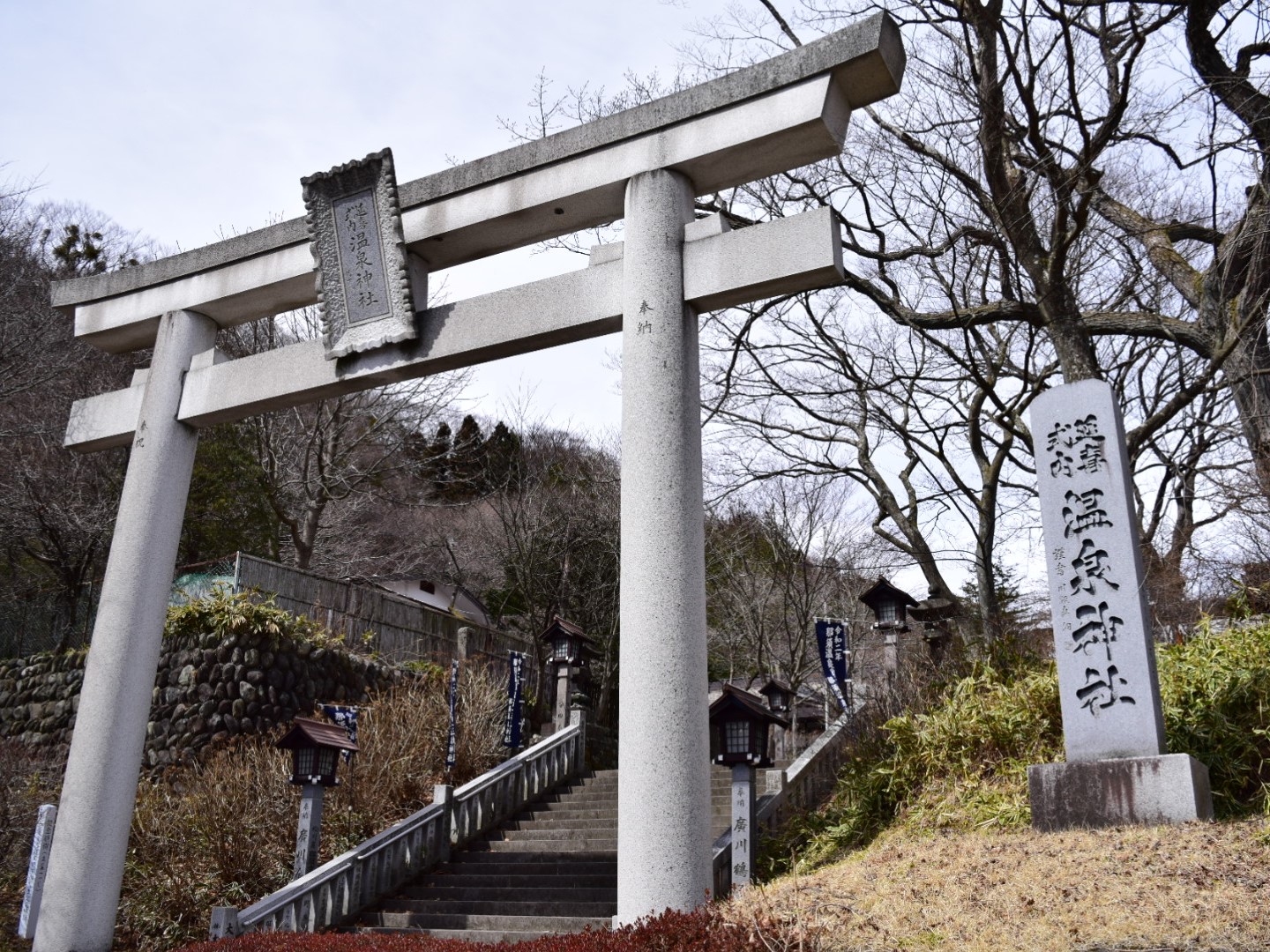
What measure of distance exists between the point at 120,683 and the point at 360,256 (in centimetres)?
390

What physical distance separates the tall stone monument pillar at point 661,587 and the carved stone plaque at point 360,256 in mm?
2020

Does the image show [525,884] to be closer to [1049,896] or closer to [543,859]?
[543,859]

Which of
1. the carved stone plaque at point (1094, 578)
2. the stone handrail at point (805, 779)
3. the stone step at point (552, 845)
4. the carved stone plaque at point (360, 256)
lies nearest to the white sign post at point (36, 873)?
the carved stone plaque at point (360, 256)

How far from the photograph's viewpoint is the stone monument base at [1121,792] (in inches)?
265

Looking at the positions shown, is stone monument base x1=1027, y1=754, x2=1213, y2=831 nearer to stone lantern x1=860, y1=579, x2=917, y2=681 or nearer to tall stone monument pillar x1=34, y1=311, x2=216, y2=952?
stone lantern x1=860, y1=579, x2=917, y2=681

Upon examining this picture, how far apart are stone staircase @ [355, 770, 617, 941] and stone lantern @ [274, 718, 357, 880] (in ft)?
2.77

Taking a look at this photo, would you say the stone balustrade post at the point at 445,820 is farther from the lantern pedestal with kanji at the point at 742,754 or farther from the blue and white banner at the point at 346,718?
the lantern pedestal with kanji at the point at 742,754

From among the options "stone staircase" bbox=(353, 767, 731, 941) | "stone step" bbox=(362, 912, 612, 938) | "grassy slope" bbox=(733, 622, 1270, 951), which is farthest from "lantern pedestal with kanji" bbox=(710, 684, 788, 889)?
"stone step" bbox=(362, 912, 612, 938)

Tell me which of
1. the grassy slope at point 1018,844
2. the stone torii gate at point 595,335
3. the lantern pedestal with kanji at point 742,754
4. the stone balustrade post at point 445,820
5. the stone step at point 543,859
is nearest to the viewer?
the grassy slope at point 1018,844

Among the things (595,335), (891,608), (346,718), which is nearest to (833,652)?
(891,608)

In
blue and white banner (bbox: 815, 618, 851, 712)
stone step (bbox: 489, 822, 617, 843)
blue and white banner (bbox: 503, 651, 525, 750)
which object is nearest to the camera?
stone step (bbox: 489, 822, 617, 843)

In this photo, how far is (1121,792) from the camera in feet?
22.7

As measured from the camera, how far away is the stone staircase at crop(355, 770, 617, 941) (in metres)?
9.16

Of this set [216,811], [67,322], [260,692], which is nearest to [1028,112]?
[216,811]
